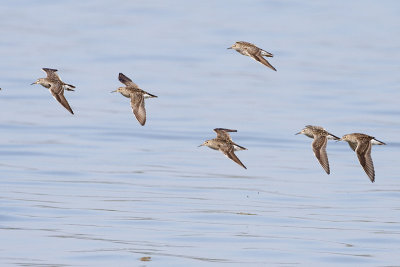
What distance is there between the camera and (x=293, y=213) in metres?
26.5

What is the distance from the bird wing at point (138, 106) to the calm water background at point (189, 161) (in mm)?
2534

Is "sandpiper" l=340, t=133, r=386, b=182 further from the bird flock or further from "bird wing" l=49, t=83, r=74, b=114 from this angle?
"bird wing" l=49, t=83, r=74, b=114

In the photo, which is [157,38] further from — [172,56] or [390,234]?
[390,234]

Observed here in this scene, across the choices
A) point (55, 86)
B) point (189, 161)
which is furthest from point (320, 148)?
point (189, 161)

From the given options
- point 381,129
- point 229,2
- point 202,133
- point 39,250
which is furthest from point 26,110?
point 229,2

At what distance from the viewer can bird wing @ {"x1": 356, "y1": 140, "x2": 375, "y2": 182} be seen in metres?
19.6

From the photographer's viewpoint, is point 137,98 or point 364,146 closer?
point 364,146

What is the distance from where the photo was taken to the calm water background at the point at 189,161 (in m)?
22.8

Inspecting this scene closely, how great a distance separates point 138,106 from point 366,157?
146 inches

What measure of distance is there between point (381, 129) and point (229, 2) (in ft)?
155

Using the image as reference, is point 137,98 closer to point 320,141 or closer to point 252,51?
point 252,51

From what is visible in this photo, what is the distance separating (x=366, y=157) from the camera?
20.1 metres

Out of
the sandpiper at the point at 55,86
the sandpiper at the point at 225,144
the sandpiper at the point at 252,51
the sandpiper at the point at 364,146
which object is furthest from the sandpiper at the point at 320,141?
the sandpiper at the point at 55,86

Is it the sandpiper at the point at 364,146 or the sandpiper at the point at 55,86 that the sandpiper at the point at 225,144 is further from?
the sandpiper at the point at 55,86
